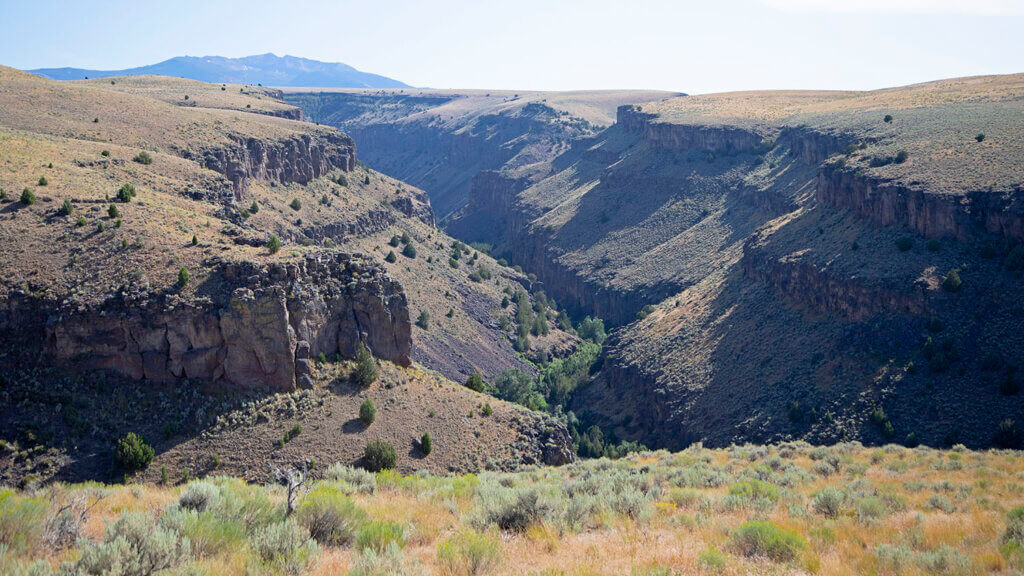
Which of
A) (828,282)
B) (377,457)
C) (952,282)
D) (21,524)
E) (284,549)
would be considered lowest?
(377,457)

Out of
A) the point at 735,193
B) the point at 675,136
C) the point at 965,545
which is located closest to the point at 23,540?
the point at 965,545

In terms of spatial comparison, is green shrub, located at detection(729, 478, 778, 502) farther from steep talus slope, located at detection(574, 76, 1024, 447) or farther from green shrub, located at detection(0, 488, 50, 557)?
steep talus slope, located at detection(574, 76, 1024, 447)

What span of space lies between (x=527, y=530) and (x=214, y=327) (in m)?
24.7

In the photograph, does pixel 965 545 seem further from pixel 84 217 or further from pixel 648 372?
pixel 648 372

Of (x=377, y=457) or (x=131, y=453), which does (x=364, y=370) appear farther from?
(x=131, y=453)

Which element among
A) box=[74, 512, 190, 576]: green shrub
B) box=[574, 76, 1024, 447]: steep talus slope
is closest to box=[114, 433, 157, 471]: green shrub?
box=[74, 512, 190, 576]: green shrub

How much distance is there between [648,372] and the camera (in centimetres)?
6291

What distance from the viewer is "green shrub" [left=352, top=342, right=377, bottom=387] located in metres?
38.7

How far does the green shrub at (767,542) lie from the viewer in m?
13.1

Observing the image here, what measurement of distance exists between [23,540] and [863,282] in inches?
2170

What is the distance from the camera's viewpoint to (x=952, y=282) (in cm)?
4878

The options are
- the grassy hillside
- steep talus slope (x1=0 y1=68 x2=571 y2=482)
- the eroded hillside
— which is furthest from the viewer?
the eroded hillside

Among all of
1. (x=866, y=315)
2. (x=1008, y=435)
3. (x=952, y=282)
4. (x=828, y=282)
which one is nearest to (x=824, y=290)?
(x=828, y=282)

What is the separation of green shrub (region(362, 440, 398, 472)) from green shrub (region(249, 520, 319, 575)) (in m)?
21.6
